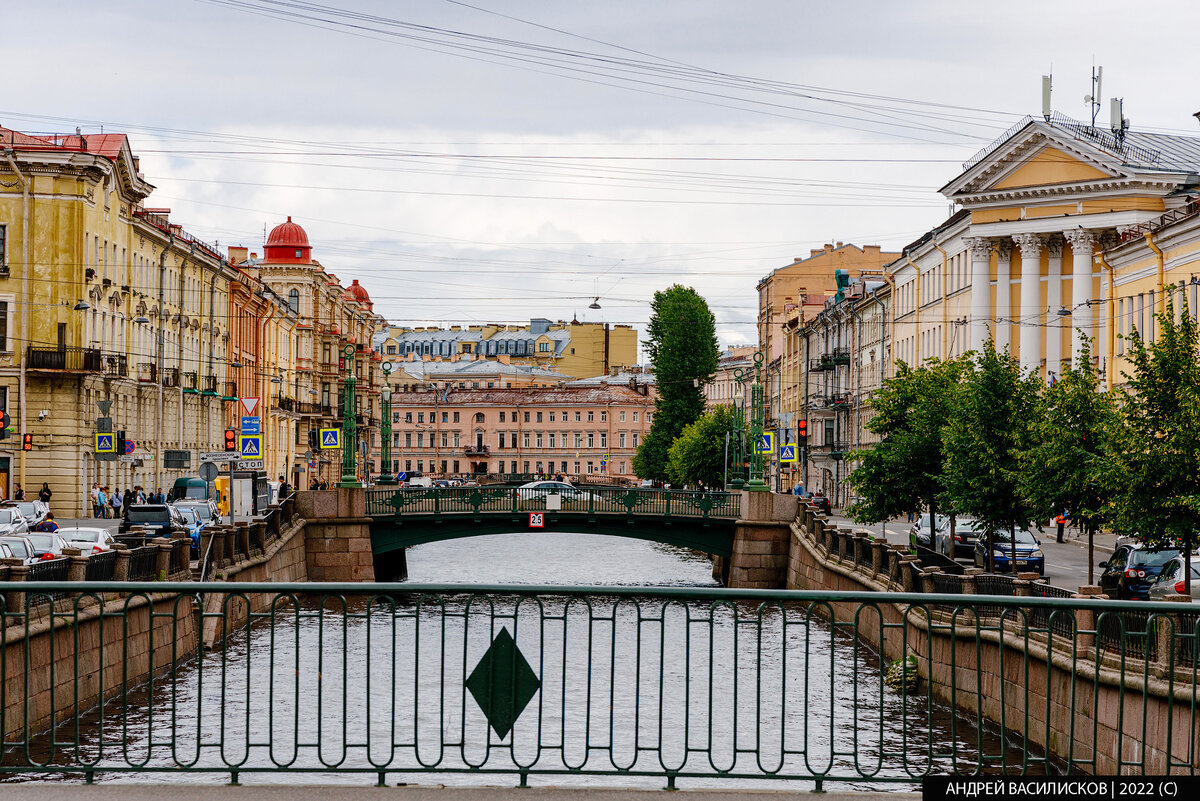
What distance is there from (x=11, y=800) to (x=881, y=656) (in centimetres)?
472

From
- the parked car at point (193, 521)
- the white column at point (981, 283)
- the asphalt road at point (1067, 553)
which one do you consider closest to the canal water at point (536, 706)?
the asphalt road at point (1067, 553)

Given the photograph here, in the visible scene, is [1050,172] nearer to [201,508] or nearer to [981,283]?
[981,283]

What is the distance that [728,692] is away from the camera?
2098 centimetres

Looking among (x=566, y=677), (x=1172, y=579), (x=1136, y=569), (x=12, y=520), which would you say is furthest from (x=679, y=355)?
(x=566, y=677)

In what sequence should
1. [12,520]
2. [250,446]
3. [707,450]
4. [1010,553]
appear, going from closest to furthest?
[12,520], [1010,553], [250,446], [707,450]

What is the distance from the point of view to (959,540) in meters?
39.4

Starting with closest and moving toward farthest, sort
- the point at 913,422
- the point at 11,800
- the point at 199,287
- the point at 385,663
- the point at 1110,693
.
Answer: the point at 11,800 < the point at 1110,693 < the point at 385,663 < the point at 913,422 < the point at 199,287

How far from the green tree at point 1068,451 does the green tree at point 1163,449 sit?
6.36 ft

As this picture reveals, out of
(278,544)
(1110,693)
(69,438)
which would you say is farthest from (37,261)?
(1110,693)

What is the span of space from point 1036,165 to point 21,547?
4144cm

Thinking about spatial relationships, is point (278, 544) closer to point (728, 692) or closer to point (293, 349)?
point (728, 692)

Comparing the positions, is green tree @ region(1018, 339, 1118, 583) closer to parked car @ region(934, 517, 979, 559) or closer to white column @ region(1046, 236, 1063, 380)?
parked car @ region(934, 517, 979, 559)

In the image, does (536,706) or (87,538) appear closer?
(536,706)

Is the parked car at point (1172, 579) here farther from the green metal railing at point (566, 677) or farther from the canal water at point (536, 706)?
the green metal railing at point (566, 677)
